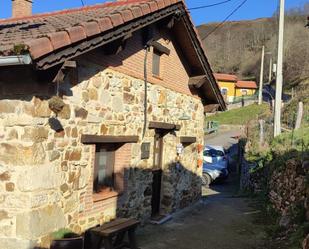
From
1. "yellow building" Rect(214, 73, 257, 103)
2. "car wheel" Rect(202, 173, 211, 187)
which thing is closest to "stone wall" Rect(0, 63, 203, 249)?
"car wheel" Rect(202, 173, 211, 187)

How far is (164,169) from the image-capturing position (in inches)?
414

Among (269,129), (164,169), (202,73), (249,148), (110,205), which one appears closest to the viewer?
(110,205)

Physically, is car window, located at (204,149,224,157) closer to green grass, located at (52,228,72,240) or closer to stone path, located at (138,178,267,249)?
stone path, located at (138,178,267,249)

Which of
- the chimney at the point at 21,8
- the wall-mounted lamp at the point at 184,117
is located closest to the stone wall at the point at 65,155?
the wall-mounted lamp at the point at 184,117

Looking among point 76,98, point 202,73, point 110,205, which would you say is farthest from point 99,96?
point 202,73

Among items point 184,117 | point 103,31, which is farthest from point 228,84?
point 103,31

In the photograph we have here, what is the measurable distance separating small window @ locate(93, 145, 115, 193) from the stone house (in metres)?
0.02

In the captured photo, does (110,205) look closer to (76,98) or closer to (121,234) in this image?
(121,234)

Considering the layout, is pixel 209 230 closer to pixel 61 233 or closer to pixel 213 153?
pixel 61 233

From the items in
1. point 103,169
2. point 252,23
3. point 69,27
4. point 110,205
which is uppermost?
point 252,23

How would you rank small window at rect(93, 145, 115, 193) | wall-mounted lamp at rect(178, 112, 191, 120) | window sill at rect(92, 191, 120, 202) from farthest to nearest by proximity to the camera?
wall-mounted lamp at rect(178, 112, 191, 120) < small window at rect(93, 145, 115, 193) < window sill at rect(92, 191, 120, 202)

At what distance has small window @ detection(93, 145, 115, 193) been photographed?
301 inches

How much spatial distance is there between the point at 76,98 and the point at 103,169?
5.86 ft

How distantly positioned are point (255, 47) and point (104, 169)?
2952 inches
